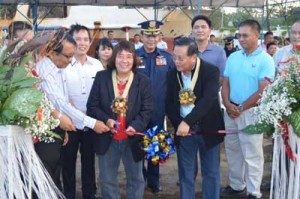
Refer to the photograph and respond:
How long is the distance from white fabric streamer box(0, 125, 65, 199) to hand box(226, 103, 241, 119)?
8.49 ft

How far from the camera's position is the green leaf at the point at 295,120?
11.4 ft

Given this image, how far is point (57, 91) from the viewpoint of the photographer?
13.9 ft

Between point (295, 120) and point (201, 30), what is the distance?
229 centimetres

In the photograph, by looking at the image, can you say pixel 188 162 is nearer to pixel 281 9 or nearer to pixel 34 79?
pixel 34 79

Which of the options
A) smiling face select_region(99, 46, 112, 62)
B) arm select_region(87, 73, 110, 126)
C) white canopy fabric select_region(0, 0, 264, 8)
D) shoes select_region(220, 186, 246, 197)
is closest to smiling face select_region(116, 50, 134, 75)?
arm select_region(87, 73, 110, 126)

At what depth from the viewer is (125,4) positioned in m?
14.1

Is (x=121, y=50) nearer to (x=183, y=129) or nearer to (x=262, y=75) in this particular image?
(x=183, y=129)

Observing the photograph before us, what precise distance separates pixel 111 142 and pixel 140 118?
1.10 ft

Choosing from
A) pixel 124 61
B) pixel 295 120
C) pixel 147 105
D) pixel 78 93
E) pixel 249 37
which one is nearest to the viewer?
pixel 295 120

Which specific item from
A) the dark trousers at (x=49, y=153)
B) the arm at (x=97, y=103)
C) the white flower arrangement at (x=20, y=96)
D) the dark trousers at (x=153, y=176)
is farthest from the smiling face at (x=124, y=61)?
the dark trousers at (x=153, y=176)

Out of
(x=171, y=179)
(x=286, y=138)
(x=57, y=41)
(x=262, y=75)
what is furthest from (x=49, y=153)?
(x=171, y=179)

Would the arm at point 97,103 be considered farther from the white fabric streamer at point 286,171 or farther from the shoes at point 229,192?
the shoes at point 229,192

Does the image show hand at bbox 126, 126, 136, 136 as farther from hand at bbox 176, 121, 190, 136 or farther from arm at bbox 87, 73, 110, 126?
hand at bbox 176, 121, 190, 136

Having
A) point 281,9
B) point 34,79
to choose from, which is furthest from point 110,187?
point 281,9
